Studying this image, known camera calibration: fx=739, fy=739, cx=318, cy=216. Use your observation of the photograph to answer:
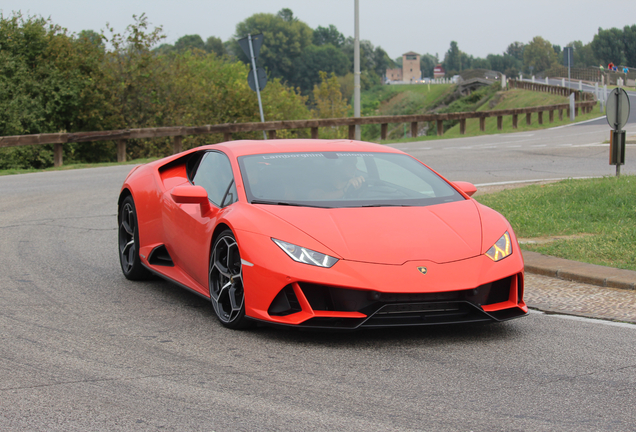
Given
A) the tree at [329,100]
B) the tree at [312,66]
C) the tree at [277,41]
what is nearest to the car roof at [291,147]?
the tree at [329,100]

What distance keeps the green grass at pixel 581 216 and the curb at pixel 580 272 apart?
0.67ft

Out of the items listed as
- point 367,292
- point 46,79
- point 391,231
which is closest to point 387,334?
point 367,292

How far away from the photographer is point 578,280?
19.9 ft

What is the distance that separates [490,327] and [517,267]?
48cm

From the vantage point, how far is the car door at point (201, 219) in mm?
5172

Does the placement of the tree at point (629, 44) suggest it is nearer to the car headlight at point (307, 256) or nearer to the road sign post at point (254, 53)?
the road sign post at point (254, 53)

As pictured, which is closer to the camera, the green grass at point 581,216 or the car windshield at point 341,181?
the car windshield at point 341,181

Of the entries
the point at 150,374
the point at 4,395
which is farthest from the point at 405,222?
the point at 4,395

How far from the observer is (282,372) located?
3893 millimetres

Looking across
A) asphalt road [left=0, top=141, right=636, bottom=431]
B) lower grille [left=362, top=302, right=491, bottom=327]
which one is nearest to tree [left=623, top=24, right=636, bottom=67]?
asphalt road [left=0, top=141, right=636, bottom=431]

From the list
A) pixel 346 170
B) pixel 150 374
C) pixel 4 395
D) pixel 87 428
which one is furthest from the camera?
pixel 346 170

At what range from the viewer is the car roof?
5.64 metres

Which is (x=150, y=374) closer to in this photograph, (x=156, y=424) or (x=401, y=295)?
(x=156, y=424)

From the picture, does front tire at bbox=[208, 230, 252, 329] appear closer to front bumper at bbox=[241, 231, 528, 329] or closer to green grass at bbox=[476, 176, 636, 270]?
front bumper at bbox=[241, 231, 528, 329]
